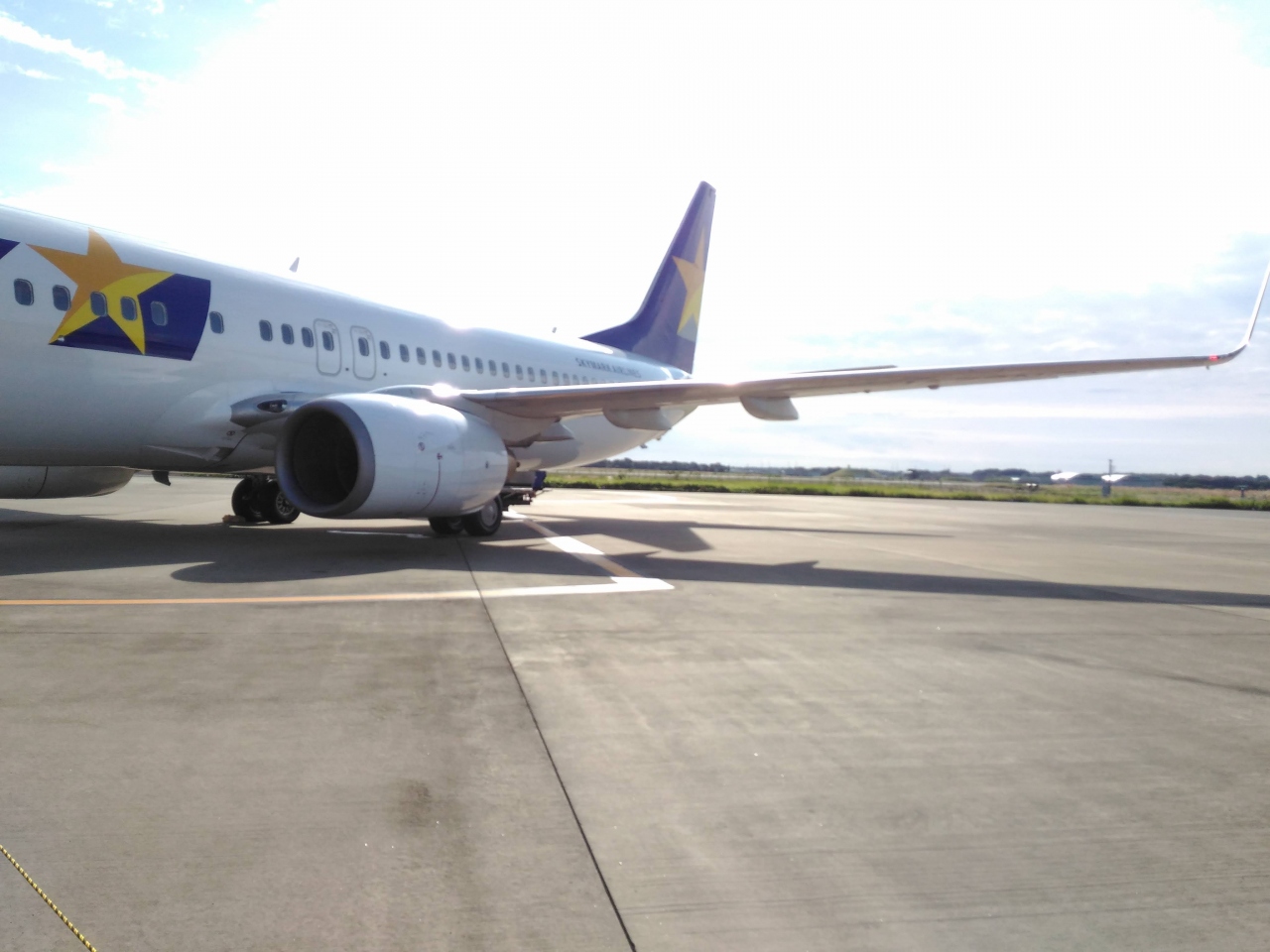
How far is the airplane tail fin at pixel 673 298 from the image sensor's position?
20750 millimetres

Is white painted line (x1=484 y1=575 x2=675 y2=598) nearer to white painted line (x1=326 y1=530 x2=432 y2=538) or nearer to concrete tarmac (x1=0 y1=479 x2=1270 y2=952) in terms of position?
concrete tarmac (x1=0 y1=479 x2=1270 y2=952)

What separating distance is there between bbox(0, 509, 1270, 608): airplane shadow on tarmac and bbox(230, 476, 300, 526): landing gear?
4.47 ft

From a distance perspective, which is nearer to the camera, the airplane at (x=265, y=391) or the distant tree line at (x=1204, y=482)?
the airplane at (x=265, y=391)

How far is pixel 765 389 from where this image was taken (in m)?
11.0

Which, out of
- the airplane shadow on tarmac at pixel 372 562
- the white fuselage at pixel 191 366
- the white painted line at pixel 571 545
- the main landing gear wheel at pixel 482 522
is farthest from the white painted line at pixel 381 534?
A: the white painted line at pixel 571 545

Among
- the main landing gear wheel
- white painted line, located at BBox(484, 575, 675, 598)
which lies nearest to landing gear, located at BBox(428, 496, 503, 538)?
the main landing gear wheel

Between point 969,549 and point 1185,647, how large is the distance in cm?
670

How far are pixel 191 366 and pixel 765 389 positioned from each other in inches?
264

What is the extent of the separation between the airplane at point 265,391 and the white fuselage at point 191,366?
2 centimetres

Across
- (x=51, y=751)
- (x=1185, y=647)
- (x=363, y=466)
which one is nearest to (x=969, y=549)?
(x=1185, y=647)

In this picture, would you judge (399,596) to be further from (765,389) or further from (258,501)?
(258,501)

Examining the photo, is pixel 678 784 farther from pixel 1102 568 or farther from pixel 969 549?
pixel 969 549

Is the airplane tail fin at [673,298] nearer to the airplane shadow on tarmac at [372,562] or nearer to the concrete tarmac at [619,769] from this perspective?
the airplane shadow on tarmac at [372,562]

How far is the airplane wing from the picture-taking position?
1080 cm
